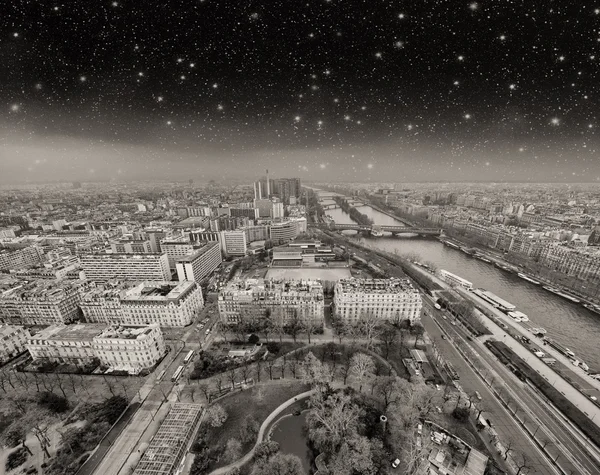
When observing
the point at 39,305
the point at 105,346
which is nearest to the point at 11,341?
the point at 39,305

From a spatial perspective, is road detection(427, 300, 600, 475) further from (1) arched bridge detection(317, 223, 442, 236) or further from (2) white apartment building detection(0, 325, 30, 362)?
(1) arched bridge detection(317, 223, 442, 236)

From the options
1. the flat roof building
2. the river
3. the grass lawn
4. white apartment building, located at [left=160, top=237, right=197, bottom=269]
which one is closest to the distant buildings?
the flat roof building

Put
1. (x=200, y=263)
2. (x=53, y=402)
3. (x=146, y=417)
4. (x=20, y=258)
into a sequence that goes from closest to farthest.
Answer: (x=146, y=417) < (x=53, y=402) < (x=200, y=263) < (x=20, y=258)

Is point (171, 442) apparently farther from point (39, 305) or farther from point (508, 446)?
point (39, 305)

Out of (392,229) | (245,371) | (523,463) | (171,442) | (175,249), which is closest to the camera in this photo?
(523,463)

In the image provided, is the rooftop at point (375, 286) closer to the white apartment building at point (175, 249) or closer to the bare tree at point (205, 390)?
the bare tree at point (205, 390)

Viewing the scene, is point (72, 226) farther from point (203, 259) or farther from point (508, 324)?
point (508, 324)
